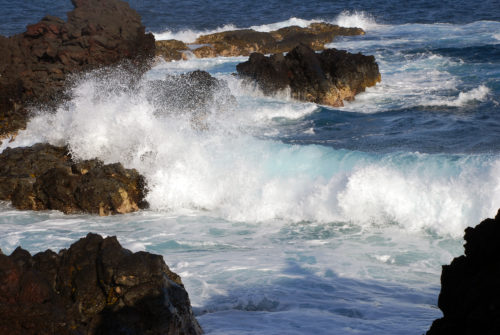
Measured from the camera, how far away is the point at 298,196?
9.97 m

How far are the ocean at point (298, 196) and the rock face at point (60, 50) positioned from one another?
1.13 meters

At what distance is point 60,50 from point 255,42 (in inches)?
440

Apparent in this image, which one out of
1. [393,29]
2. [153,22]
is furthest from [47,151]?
[153,22]

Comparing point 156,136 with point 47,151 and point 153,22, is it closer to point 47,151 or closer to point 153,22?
point 47,151

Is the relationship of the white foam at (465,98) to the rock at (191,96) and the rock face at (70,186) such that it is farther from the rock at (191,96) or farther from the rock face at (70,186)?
the rock face at (70,186)

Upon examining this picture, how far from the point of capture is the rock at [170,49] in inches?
987

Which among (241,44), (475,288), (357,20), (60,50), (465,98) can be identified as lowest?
(475,288)

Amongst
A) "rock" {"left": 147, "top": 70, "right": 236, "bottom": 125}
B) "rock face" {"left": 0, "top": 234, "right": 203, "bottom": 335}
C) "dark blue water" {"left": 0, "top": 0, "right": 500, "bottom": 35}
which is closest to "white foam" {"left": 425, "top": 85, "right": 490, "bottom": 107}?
"rock" {"left": 147, "top": 70, "right": 236, "bottom": 125}

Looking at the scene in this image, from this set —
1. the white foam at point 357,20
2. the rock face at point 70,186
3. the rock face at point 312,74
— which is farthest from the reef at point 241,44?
the rock face at point 70,186

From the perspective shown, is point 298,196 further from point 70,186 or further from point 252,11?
point 252,11

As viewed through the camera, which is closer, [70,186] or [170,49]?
[70,186]

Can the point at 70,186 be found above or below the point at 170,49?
below

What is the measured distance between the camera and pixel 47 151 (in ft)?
36.4

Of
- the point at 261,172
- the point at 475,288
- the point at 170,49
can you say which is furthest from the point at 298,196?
the point at 170,49
